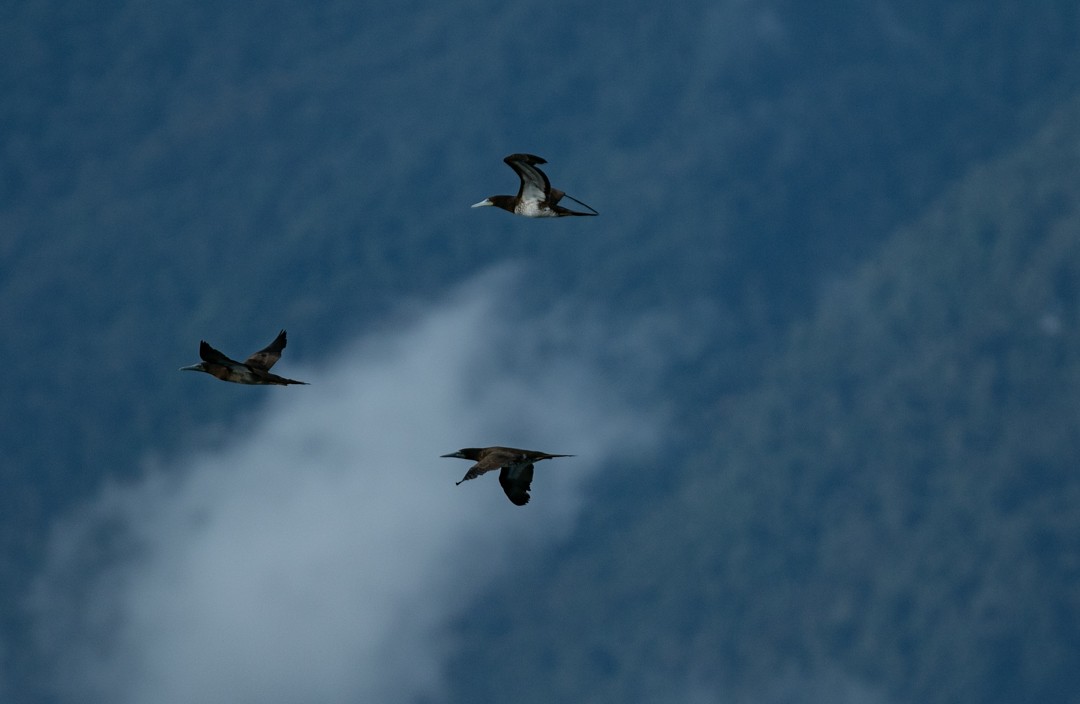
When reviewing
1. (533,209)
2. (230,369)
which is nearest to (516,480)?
(533,209)

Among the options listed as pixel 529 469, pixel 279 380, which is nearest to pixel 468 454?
pixel 529 469

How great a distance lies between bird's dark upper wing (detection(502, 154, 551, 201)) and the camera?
7956 centimetres

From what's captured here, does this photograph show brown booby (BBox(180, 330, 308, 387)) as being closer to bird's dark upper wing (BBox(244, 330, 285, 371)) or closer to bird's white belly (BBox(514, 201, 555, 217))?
bird's dark upper wing (BBox(244, 330, 285, 371))

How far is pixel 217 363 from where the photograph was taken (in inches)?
3019

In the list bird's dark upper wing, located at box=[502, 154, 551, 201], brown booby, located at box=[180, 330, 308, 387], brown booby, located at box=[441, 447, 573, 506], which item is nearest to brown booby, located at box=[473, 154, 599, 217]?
bird's dark upper wing, located at box=[502, 154, 551, 201]

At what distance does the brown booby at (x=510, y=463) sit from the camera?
7581 cm

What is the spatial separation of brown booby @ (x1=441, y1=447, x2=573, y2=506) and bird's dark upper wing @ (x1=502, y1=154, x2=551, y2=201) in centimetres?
1000

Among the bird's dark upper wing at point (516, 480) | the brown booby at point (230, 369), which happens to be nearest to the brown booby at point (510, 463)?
the bird's dark upper wing at point (516, 480)

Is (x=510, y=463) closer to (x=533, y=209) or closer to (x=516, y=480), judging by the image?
(x=516, y=480)

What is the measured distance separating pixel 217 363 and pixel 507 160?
1283 cm

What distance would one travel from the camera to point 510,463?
76562mm

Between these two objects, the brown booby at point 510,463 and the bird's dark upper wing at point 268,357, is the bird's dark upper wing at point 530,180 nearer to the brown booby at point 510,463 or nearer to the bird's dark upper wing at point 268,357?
the brown booby at point 510,463

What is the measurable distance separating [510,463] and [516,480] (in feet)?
22.4

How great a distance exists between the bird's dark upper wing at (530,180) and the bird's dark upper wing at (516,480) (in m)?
10.5
